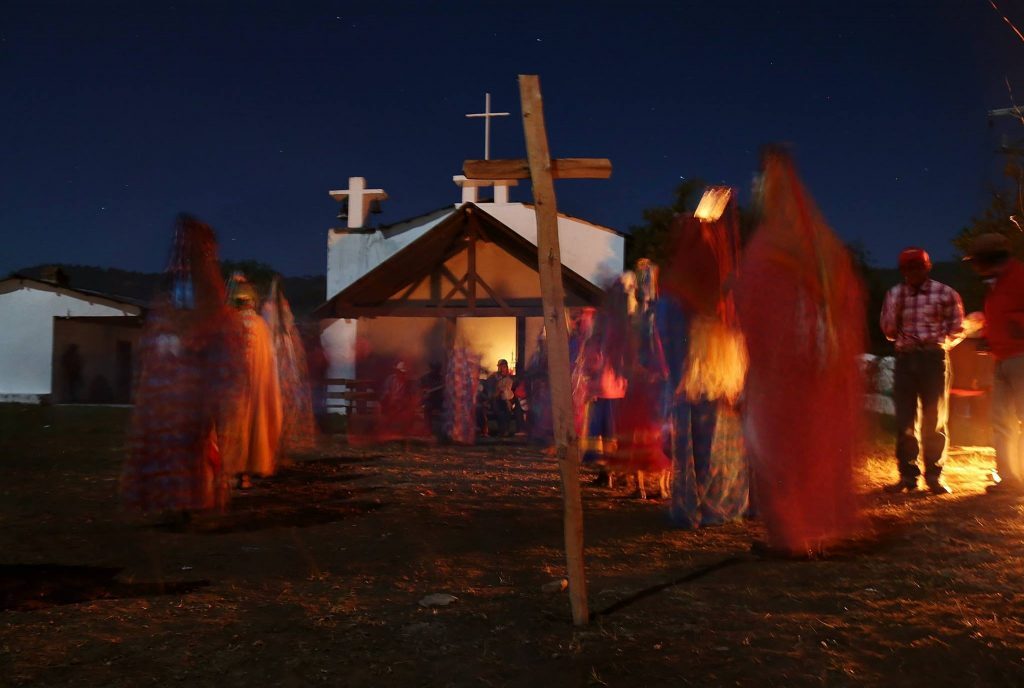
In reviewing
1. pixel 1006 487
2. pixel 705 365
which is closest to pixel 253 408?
pixel 705 365

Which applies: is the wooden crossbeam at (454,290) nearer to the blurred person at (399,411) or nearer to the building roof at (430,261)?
the building roof at (430,261)

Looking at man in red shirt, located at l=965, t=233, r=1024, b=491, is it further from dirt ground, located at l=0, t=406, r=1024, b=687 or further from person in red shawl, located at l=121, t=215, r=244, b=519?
person in red shawl, located at l=121, t=215, r=244, b=519

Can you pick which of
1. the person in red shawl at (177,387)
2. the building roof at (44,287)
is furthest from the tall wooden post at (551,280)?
the building roof at (44,287)

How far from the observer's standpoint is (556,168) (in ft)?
12.0

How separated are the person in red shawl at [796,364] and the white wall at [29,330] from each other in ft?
84.2

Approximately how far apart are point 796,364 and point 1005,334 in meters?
2.56

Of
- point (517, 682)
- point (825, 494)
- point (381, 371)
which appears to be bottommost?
point (517, 682)

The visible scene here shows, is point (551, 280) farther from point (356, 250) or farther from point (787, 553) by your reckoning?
point (356, 250)

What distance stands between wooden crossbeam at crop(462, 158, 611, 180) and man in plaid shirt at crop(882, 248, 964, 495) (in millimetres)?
3938

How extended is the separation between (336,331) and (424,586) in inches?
740

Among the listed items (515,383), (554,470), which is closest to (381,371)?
(515,383)

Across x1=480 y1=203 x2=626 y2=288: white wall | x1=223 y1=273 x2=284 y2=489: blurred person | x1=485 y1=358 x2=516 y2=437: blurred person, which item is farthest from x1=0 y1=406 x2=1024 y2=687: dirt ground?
x1=480 y1=203 x2=626 y2=288: white wall

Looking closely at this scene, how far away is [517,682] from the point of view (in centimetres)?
300

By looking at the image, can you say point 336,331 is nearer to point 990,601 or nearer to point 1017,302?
point 1017,302
